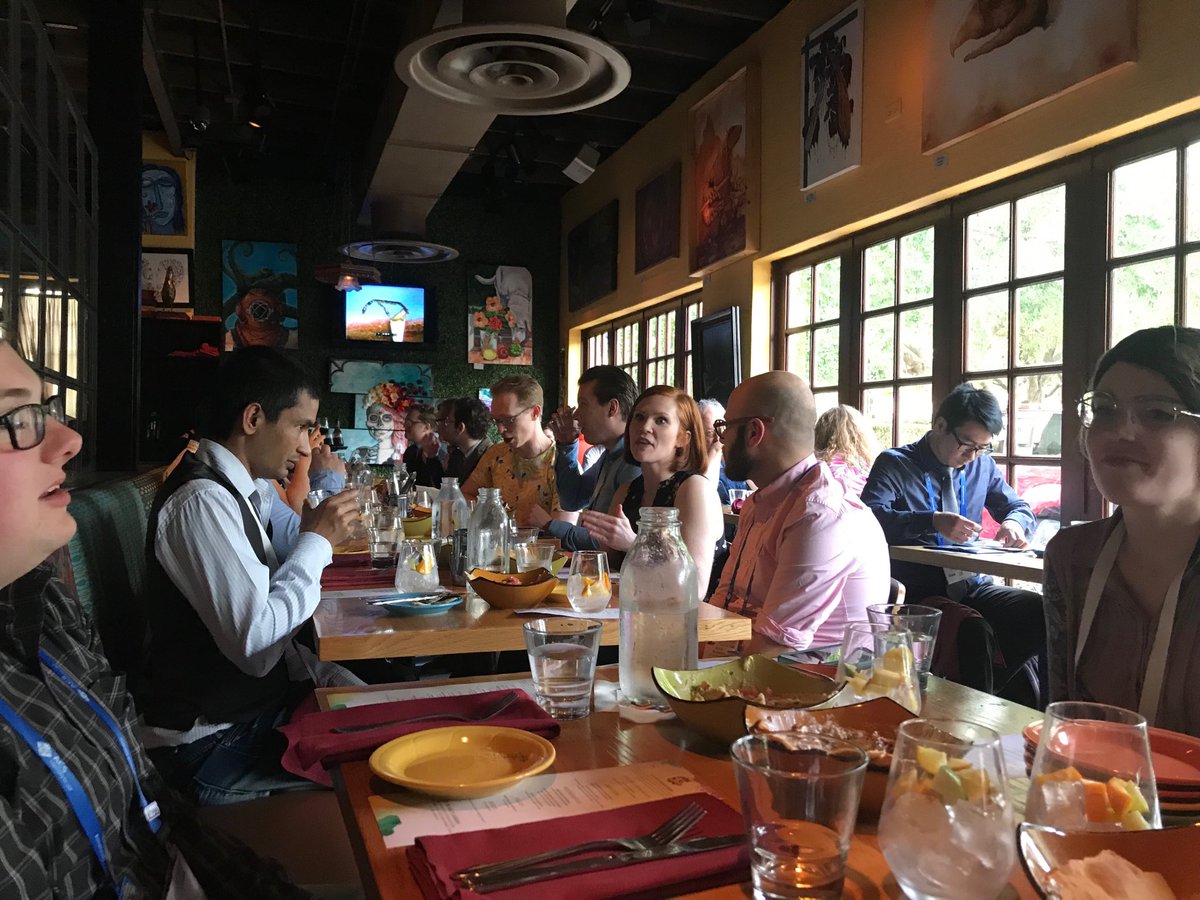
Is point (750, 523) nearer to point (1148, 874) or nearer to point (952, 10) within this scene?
point (1148, 874)

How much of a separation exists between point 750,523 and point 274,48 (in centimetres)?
627

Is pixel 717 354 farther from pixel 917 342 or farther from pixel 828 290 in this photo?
pixel 917 342

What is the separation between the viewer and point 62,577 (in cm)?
158

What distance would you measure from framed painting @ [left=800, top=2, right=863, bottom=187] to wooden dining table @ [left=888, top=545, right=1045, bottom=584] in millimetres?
2368

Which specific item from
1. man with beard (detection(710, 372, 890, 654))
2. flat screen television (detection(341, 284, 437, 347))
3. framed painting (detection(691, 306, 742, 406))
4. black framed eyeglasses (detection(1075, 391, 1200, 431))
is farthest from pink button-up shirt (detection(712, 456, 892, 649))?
flat screen television (detection(341, 284, 437, 347))

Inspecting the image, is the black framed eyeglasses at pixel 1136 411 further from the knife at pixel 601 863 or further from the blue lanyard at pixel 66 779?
the blue lanyard at pixel 66 779

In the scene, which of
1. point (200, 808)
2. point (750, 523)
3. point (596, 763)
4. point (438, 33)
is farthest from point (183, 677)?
point (438, 33)

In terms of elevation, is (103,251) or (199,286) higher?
(199,286)

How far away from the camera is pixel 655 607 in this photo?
1.40m

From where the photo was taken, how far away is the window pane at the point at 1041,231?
416cm

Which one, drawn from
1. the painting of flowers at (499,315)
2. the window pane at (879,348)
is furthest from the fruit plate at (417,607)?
the painting of flowers at (499,315)

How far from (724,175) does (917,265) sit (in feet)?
6.31

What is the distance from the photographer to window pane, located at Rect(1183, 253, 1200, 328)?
11.5 feet

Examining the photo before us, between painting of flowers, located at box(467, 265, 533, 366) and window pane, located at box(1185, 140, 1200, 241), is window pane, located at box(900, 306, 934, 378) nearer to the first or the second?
window pane, located at box(1185, 140, 1200, 241)
